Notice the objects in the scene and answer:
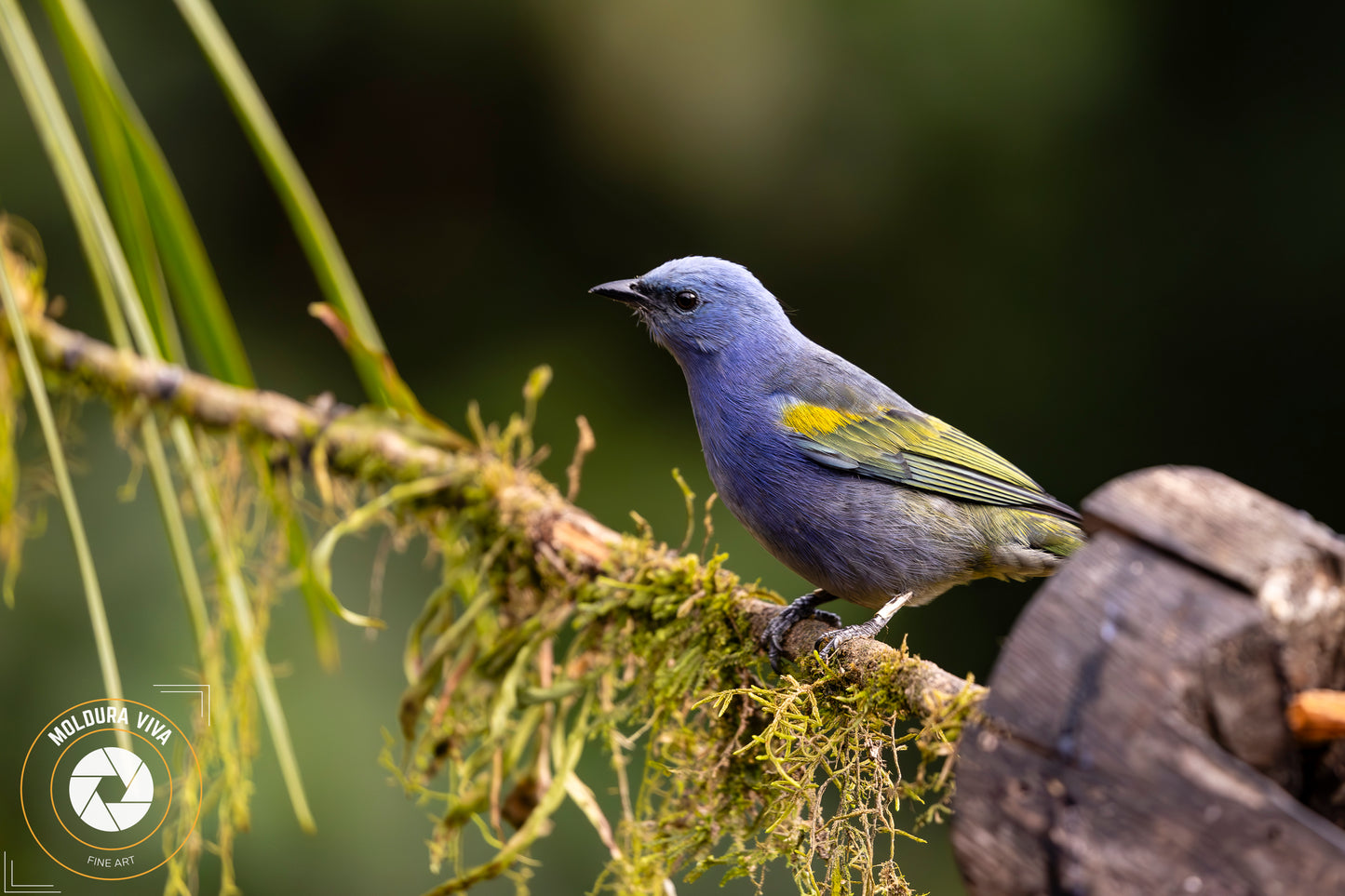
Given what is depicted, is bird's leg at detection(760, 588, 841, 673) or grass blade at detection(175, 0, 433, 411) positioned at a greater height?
grass blade at detection(175, 0, 433, 411)

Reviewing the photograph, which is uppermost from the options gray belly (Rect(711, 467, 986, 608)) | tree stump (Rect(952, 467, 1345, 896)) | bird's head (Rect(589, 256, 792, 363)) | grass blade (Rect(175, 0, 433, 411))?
grass blade (Rect(175, 0, 433, 411))

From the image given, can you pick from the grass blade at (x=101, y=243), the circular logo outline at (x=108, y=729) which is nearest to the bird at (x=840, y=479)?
the grass blade at (x=101, y=243)

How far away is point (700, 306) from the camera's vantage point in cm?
255

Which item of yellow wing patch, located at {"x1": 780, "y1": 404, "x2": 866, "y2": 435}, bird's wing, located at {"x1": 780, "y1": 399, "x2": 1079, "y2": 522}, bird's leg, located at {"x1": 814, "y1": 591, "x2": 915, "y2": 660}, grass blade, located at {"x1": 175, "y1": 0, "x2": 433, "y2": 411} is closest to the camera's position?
bird's leg, located at {"x1": 814, "y1": 591, "x2": 915, "y2": 660}

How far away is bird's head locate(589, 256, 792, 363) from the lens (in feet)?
8.32

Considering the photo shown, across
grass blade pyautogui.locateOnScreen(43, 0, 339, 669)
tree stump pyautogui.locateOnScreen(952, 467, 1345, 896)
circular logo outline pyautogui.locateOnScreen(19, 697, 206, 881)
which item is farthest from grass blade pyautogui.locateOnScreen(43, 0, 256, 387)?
tree stump pyautogui.locateOnScreen(952, 467, 1345, 896)

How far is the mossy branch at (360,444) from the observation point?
2252 mm

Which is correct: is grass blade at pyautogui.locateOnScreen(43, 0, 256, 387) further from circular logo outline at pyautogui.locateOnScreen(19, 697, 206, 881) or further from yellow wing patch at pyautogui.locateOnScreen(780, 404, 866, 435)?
yellow wing patch at pyautogui.locateOnScreen(780, 404, 866, 435)

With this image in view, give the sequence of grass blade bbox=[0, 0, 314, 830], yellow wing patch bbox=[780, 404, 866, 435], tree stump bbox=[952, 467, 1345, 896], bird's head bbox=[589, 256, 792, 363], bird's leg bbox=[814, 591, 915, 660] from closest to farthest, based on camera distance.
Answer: tree stump bbox=[952, 467, 1345, 896] < bird's leg bbox=[814, 591, 915, 660] < grass blade bbox=[0, 0, 314, 830] < yellow wing patch bbox=[780, 404, 866, 435] < bird's head bbox=[589, 256, 792, 363]

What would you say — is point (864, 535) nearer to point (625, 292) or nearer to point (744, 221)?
point (625, 292)

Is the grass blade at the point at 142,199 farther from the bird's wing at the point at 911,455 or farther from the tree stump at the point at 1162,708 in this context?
the tree stump at the point at 1162,708

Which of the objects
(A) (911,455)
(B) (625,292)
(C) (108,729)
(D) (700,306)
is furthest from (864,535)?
(C) (108,729)

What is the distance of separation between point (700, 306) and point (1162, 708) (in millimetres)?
1765

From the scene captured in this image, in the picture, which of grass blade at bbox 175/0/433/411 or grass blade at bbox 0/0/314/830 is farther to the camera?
grass blade at bbox 175/0/433/411
